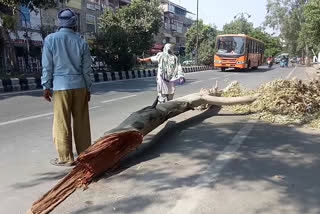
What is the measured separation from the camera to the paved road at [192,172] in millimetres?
3467

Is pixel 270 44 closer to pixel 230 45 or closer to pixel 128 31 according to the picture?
pixel 230 45

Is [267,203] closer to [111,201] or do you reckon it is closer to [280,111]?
[111,201]

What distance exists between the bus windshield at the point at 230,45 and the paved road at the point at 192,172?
24.2 metres

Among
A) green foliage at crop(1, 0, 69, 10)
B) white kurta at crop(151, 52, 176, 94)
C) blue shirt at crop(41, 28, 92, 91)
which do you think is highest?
green foliage at crop(1, 0, 69, 10)

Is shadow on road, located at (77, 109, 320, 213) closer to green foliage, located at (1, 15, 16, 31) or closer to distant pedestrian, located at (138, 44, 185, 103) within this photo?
distant pedestrian, located at (138, 44, 185, 103)

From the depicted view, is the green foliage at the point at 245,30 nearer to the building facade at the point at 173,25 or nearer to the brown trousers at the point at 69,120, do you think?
the building facade at the point at 173,25

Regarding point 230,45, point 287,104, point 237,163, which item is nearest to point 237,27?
point 230,45

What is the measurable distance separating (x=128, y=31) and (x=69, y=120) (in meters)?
22.0

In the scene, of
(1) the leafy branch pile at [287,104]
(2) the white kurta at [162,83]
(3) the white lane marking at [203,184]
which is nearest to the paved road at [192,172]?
(3) the white lane marking at [203,184]

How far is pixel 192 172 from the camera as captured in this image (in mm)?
4289

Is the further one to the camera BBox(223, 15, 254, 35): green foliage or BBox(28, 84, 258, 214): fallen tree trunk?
BBox(223, 15, 254, 35): green foliage

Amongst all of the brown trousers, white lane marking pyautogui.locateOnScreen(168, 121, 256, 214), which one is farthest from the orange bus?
the brown trousers

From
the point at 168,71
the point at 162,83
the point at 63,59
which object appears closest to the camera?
the point at 63,59

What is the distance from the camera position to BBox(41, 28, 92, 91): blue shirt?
4512 millimetres
